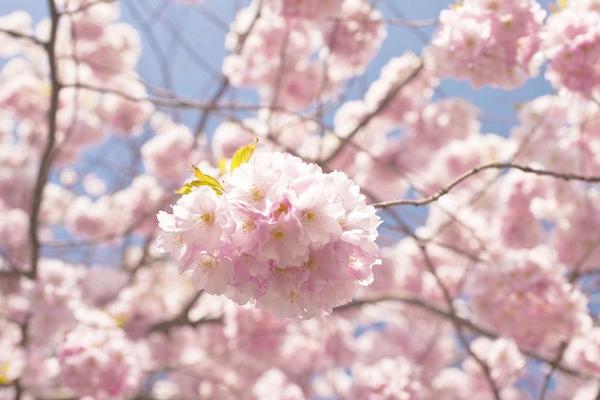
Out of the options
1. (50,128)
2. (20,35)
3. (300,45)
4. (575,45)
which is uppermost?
(300,45)

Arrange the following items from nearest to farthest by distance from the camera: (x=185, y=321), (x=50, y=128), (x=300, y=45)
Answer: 1. (x=50, y=128)
2. (x=185, y=321)
3. (x=300, y=45)

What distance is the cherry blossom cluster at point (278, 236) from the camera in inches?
42.6

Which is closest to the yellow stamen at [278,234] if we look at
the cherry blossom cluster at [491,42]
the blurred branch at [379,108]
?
the cherry blossom cluster at [491,42]

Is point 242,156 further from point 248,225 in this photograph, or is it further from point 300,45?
point 300,45

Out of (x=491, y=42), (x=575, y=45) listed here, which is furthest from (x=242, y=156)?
(x=575, y=45)

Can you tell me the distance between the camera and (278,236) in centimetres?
109

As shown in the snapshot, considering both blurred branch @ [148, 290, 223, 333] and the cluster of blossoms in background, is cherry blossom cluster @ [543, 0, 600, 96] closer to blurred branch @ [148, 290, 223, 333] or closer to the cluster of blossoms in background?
the cluster of blossoms in background

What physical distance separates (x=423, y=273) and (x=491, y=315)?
90.9 inches

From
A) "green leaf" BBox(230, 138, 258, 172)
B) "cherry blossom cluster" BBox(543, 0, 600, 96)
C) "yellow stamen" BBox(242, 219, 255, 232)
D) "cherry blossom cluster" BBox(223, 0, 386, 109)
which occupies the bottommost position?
"yellow stamen" BBox(242, 219, 255, 232)

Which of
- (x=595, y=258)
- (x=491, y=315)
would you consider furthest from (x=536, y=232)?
(x=491, y=315)

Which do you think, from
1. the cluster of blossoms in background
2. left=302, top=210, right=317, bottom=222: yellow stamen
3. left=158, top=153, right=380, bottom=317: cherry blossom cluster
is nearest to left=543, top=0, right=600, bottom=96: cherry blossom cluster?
the cluster of blossoms in background

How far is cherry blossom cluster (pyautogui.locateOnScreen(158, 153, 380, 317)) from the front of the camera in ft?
3.55

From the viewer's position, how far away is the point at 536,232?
4230 millimetres

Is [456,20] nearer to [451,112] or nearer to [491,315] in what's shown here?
[491,315]
